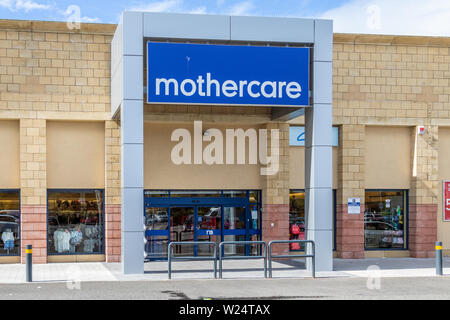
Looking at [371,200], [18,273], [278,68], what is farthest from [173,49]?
[371,200]

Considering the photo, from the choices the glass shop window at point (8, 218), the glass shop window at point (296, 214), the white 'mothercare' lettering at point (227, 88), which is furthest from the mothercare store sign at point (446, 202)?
the glass shop window at point (8, 218)

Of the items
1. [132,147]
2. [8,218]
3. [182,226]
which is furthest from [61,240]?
[132,147]

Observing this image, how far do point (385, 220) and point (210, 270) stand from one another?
6.75 meters

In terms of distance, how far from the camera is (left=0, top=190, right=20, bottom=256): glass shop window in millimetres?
17781

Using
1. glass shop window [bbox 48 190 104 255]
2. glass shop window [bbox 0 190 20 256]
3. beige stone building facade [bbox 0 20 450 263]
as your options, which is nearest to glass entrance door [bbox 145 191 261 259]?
beige stone building facade [bbox 0 20 450 263]

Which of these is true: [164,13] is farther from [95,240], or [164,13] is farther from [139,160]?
[95,240]

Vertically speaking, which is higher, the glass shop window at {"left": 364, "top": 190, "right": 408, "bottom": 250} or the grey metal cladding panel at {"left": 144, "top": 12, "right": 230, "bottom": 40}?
the grey metal cladding panel at {"left": 144, "top": 12, "right": 230, "bottom": 40}

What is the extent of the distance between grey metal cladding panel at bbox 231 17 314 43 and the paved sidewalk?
238 inches

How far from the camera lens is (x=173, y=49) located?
15.2 meters

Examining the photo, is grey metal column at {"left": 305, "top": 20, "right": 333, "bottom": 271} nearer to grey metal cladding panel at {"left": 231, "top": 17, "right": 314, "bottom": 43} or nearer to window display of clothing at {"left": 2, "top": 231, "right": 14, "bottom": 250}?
grey metal cladding panel at {"left": 231, "top": 17, "right": 314, "bottom": 43}

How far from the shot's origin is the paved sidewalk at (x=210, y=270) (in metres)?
14.7

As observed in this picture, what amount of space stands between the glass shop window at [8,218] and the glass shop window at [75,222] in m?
0.93

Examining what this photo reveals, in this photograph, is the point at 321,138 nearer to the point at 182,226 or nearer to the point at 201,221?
the point at 201,221

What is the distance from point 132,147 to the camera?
1492 cm
